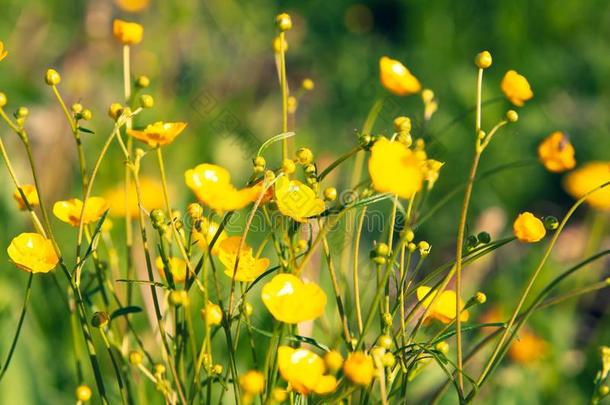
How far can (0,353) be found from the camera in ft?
3.51

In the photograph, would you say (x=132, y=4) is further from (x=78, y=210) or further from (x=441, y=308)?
(x=441, y=308)

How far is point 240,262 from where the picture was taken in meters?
0.66

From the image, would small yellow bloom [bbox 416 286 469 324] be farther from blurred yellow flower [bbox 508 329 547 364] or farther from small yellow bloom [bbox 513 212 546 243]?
blurred yellow flower [bbox 508 329 547 364]

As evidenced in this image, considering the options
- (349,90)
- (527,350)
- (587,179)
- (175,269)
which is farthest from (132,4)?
(175,269)

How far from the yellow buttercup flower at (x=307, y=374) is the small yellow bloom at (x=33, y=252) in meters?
0.21

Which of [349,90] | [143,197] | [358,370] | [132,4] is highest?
[132,4]

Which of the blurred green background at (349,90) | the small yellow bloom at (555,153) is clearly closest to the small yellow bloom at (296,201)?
the small yellow bloom at (555,153)

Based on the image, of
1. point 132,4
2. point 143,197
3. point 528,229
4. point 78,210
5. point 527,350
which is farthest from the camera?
point 132,4

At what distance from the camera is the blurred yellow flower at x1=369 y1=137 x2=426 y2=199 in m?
0.55

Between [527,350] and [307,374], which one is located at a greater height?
[527,350]

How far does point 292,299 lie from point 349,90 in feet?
4.78

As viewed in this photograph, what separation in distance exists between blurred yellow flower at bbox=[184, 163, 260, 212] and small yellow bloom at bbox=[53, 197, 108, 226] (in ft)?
0.29

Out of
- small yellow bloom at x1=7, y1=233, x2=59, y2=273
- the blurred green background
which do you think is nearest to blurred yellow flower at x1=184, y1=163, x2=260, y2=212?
small yellow bloom at x1=7, y1=233, x2=59, y2=273

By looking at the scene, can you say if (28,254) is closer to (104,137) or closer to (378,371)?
(378,371)
